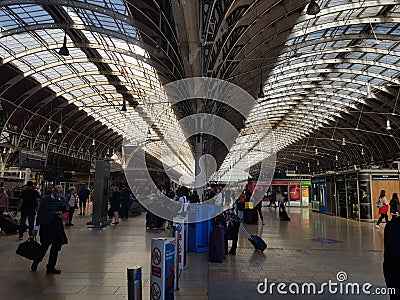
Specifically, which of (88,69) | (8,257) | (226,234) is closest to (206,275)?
(226,234)

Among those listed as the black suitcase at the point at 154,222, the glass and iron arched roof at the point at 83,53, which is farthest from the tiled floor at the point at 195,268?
the glass and iron arched roof at the point at 83,53

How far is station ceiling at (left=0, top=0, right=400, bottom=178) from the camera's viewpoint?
44.9 ft

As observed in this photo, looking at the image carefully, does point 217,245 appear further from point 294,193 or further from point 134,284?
point 294,193

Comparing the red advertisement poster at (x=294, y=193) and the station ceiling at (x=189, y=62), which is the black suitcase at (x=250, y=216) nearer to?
the station ceiling at (x=189, y=62)

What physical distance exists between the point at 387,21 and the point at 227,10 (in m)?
12.5

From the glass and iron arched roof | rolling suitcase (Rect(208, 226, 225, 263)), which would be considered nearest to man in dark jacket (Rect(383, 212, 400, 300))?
rolling suitcase (Rect(208, 226, 225, 263))

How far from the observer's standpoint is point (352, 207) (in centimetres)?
2183

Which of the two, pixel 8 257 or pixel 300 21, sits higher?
pixel 300 21

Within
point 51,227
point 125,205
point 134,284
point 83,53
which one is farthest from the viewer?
point 83,53

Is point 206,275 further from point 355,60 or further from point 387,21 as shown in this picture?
point 355,60
